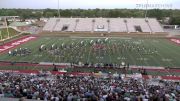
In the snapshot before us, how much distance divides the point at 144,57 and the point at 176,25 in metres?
43.4

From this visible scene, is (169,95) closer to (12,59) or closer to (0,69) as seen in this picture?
(0,69)

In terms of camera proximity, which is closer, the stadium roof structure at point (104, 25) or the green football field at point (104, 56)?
the green football field at point (104, 56)

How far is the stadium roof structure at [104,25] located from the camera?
5370 cm

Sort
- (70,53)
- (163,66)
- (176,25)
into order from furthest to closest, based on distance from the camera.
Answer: (176,25) → (70,53) → (163,66)

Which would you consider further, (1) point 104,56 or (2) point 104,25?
(2) point 104,25

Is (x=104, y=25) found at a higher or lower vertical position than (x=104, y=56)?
higher

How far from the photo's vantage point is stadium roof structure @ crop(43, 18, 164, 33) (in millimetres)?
53700

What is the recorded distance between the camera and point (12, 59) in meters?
26.5

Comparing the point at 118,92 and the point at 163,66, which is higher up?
the point at 118,92

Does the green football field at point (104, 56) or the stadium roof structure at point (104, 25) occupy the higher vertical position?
the stadium roof structure at point (104, 25)

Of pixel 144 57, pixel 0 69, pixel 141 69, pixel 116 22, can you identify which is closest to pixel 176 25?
pixel 116 22

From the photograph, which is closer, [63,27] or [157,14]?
[63,27]

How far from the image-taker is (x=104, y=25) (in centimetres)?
5606

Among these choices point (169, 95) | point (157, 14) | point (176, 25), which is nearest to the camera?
point (169, 95)
